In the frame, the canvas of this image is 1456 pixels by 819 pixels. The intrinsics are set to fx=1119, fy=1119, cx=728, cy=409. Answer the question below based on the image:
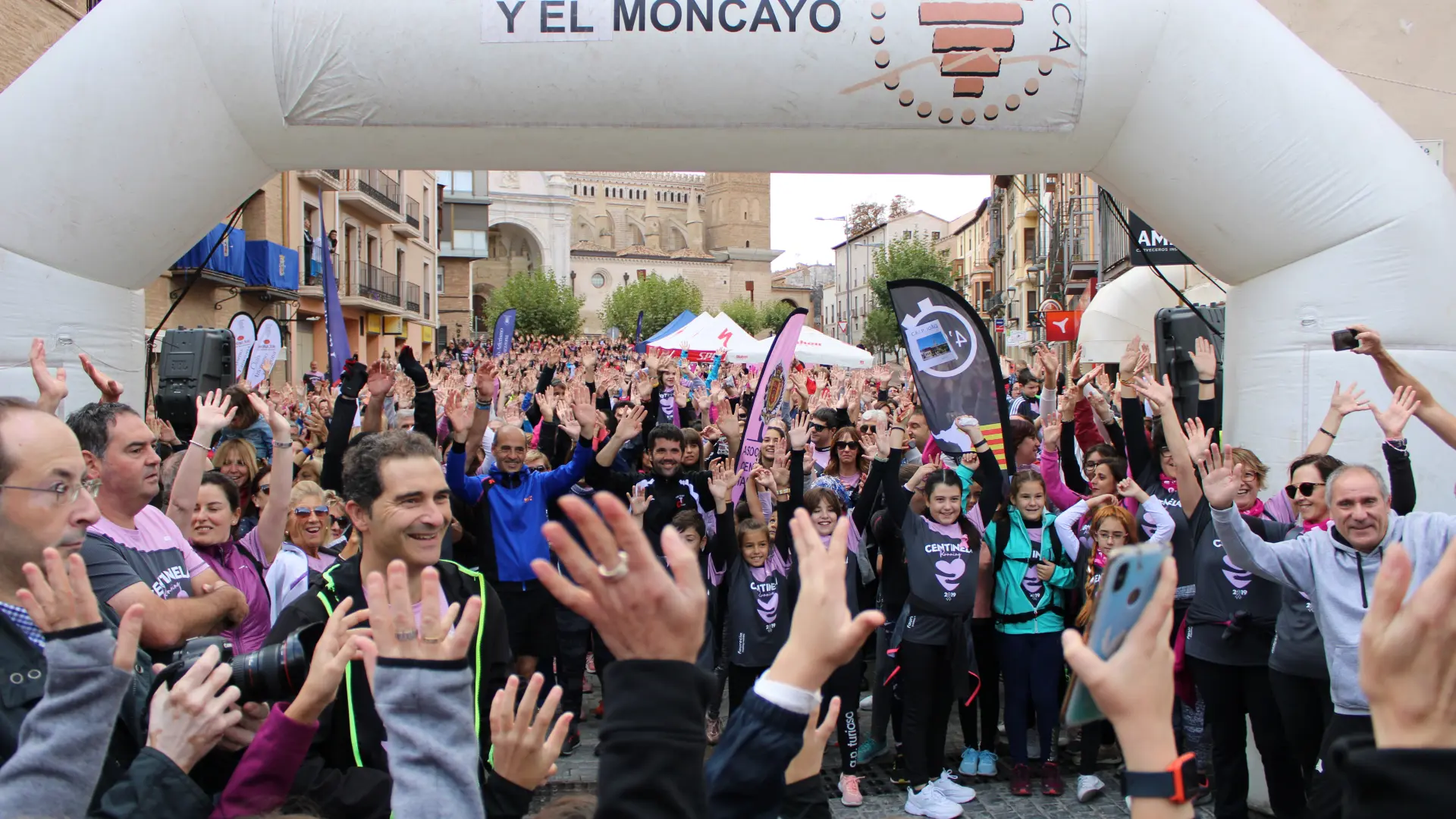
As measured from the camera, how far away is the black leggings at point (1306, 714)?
4.56 meters

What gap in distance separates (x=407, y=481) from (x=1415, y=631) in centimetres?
240

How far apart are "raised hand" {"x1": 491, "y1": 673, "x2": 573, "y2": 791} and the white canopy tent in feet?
54.1

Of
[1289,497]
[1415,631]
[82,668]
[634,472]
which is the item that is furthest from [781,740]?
[634,472]

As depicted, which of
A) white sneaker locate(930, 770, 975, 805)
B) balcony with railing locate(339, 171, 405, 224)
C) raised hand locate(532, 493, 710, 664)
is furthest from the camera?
balcony with railing locate(339, 171, 405, 224)

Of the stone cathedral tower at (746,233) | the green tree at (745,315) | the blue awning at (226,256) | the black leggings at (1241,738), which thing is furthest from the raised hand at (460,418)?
the stone cathedral tower at (746,233)

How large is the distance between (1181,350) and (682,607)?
5293 millimetres

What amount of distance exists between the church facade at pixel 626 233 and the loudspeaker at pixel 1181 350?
271 ft

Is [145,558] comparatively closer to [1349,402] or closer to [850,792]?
[850,792]

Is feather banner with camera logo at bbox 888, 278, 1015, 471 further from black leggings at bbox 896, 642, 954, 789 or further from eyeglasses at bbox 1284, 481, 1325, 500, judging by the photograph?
eyeglasses at bbox 1284, 481, 1325, 500

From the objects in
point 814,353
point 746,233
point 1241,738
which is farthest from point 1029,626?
point 746,233

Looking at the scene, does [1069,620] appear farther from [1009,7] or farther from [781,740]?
[781,740]

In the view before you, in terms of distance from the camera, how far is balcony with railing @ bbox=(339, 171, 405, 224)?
102ft

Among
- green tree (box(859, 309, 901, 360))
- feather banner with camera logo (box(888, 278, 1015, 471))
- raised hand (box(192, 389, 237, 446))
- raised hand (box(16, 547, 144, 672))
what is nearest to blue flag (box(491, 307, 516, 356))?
feather banner with camera logo (box(888, 278, 1015, 471))

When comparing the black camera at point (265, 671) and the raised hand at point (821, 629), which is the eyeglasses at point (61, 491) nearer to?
the black camera at point (265, 671)
